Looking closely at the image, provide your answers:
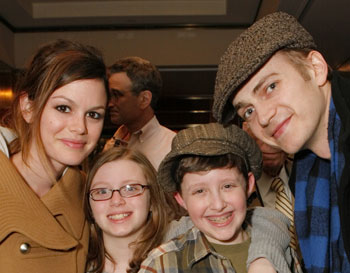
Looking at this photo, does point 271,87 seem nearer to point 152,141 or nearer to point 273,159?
point 273,159

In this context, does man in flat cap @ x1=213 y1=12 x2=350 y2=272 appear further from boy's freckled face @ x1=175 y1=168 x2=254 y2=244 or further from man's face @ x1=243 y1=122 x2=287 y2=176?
man's face @ x1=243 y1=122 x2=287 y2=176

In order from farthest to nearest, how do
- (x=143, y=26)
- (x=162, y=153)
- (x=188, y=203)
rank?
(x=143, y=26) → (x=162, y=153) → (x=188, y=203)

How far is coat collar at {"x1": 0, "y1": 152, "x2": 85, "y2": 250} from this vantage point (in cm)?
150

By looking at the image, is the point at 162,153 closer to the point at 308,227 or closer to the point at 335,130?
the point at 308,227

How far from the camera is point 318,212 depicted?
1.60m

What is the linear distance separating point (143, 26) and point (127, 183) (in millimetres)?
3850

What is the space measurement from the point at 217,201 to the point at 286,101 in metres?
0.43

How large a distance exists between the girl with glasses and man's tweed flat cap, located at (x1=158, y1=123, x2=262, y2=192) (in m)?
0.18

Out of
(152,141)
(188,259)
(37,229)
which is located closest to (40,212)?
(37,229)

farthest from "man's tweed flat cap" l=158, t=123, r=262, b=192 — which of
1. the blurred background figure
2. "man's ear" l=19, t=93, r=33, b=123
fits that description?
the blurred background figure

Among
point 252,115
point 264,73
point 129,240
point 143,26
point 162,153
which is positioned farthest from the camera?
point 143,26

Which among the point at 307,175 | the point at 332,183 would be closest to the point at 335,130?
the point at 332,183

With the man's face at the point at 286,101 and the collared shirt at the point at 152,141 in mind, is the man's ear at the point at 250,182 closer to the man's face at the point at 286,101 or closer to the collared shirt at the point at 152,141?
the man's face at the point at 286,101

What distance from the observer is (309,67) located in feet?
4.59
